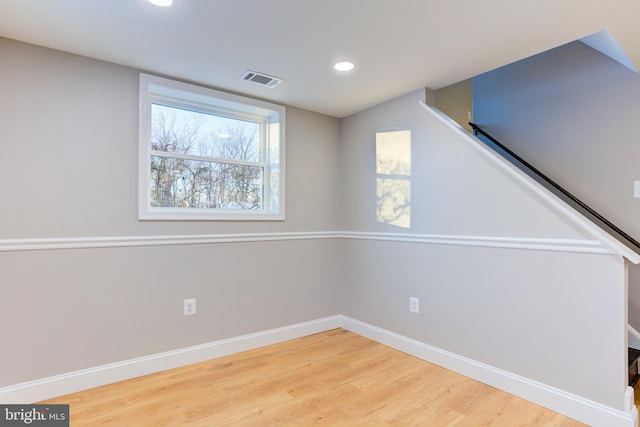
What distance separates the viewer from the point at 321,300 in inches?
132

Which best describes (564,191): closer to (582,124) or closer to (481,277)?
(582,124)

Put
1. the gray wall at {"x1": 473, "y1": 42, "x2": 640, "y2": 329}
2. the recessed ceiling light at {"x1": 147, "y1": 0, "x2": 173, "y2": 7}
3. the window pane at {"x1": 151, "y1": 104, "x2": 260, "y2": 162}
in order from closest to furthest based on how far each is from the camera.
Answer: the recessed ceiling light at {"x1": 147, "y1": 0, "x2": 173, "y2": 7} → the gray wall at {"x1": 473, "y1": 42, "x2": 640, "y2": 329} → the window pane at {"x1": 151, "y1": 104, "x2": 260, "y2": 162}

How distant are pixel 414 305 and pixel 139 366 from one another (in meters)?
2.10

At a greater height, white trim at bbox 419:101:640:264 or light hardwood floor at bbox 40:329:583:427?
white trim at bbox 419:101:640:264

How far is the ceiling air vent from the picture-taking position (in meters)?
2.45

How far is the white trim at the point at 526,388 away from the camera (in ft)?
5.71

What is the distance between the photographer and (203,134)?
2814mm

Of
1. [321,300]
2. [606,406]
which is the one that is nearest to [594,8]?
[606,406]

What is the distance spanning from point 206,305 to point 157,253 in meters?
0.56

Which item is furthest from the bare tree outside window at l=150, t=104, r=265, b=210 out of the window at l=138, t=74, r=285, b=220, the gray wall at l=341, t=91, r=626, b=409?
the gray wall at l=341, t=91, r=626, b=409

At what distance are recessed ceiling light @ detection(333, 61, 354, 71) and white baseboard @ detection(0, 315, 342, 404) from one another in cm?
223

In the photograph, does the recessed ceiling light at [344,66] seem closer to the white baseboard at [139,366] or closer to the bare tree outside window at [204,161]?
the bare tree outside window at [204,161]

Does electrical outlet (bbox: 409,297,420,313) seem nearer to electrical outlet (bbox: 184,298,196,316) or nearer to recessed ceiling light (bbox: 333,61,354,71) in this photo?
electrical outlet (bbox: 184,298,196,316)

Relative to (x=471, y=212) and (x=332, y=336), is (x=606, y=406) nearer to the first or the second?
(x=471, y=212)
